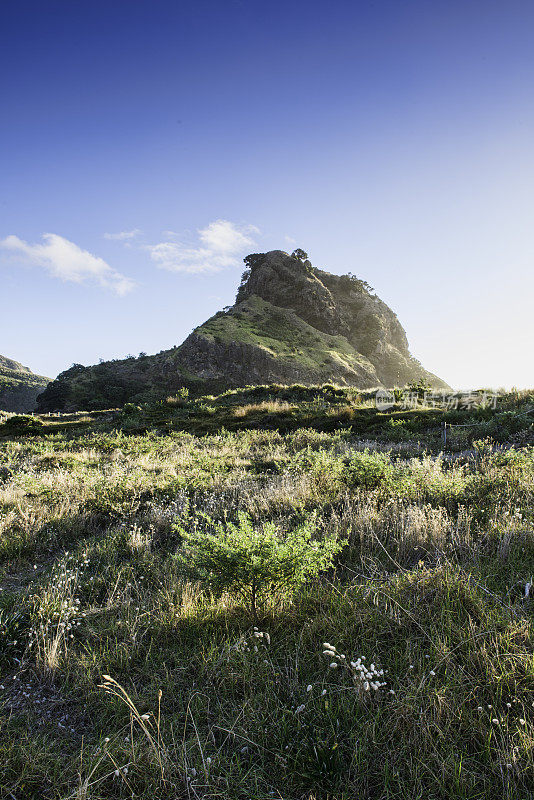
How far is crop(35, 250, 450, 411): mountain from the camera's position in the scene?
60.1 m

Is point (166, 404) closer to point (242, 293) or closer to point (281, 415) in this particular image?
point (281, 415)

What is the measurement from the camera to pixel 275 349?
69.7 m

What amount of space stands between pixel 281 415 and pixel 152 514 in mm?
14131

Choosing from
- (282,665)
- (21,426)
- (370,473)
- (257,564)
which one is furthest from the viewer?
(21,426)

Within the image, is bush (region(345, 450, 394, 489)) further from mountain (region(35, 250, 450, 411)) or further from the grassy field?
mountain (region(35, 250, 450, 411))

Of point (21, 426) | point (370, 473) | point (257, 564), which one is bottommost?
point (21, 426)

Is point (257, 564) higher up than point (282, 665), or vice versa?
point (257, 564)

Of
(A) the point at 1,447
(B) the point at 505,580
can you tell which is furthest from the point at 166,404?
(B) the point at 505,580

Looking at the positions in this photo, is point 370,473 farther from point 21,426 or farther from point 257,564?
point 21,426

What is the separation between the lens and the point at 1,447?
1353 centimetres

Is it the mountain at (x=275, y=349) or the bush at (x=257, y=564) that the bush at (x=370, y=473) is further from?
the mountain at (x=275, y=349)

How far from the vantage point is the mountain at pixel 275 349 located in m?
60.1

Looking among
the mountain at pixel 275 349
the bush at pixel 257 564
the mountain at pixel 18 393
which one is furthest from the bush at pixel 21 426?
the mountain at pixel 18 393

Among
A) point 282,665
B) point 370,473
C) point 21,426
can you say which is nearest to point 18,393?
point 21,426
